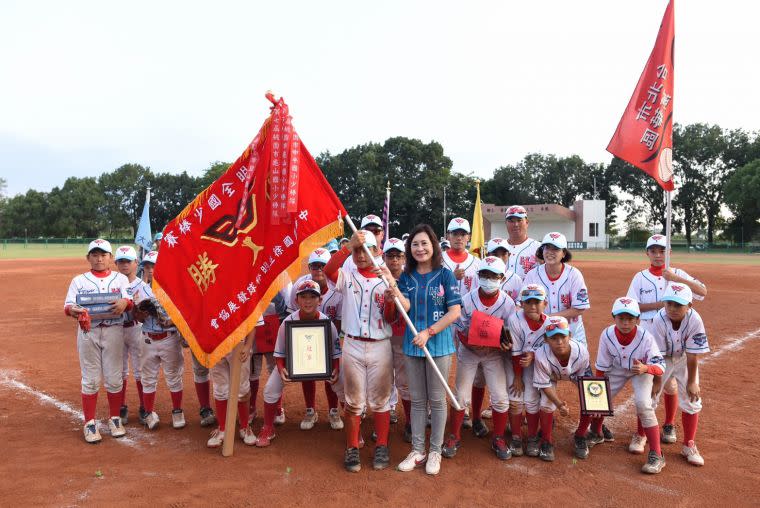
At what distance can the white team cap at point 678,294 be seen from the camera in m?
5.10

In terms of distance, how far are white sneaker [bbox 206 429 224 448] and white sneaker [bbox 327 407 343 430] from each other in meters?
1.24

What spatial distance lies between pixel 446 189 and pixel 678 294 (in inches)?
2147

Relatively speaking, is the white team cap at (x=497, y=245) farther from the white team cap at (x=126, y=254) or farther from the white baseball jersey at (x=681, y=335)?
the white team cap at (x=126, y=254)

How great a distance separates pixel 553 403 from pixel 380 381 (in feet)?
5.71

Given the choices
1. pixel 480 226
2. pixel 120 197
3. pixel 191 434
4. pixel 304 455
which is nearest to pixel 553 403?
pixel 304 455

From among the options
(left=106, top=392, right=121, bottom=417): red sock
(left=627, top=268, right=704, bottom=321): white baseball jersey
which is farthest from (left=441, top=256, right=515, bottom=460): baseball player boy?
(left=106, top=392, right=121, bottom=417): red sock

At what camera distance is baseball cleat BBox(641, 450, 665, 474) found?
4.73m

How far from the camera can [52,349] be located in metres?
10.2

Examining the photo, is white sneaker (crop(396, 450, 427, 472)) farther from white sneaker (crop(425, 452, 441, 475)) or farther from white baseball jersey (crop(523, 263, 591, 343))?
white baseball jersey (crop(523, 263, 591, 343))

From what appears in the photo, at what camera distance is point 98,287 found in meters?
5.75

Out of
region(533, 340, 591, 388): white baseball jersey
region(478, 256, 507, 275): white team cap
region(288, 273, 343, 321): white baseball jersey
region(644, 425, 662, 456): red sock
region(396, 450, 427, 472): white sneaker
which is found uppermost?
region(478, 256, 507, 275): white team cap

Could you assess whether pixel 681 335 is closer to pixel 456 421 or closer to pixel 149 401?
pixel 456 421

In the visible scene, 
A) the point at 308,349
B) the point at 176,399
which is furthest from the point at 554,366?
the point at 176,399

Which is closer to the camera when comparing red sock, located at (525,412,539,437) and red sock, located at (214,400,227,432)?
red sock, located at (525,412,539,437)
